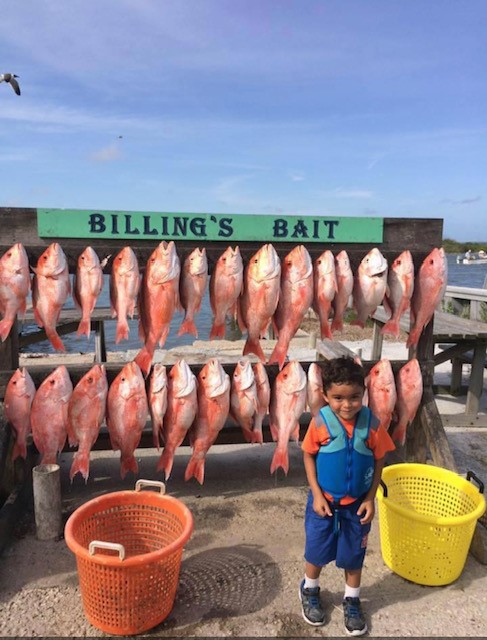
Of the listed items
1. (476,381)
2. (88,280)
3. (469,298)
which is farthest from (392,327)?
(469,298)

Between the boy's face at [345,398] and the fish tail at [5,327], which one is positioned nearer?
the boy's face at [345,398]

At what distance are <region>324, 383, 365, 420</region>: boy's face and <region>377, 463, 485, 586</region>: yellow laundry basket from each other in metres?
0.77

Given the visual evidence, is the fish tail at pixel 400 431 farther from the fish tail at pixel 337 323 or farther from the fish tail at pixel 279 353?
the fish tail at pixel 279 353

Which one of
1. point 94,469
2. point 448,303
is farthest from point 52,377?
point 448,303

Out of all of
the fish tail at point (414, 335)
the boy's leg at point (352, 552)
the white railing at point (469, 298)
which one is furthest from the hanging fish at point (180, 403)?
the white railing at point (469, 298)

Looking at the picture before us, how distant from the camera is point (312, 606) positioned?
2.63 m

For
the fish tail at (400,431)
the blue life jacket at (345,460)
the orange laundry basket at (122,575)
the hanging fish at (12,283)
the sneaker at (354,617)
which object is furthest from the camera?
the fish tail at (400,431)

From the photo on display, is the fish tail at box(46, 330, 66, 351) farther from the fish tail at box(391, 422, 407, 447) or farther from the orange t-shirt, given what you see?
the fish tail at box(391, 422, 407, 447)

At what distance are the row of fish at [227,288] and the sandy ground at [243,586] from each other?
123 cm

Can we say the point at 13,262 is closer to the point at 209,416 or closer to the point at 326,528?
the point at 209,416

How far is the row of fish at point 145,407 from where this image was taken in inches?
133

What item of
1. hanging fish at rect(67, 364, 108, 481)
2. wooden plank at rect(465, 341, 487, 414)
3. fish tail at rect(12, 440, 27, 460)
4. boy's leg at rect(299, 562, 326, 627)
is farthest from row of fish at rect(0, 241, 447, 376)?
wooden plank at rect(465, 341, 487, 414)

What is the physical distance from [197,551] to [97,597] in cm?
89

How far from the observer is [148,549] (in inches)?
118
